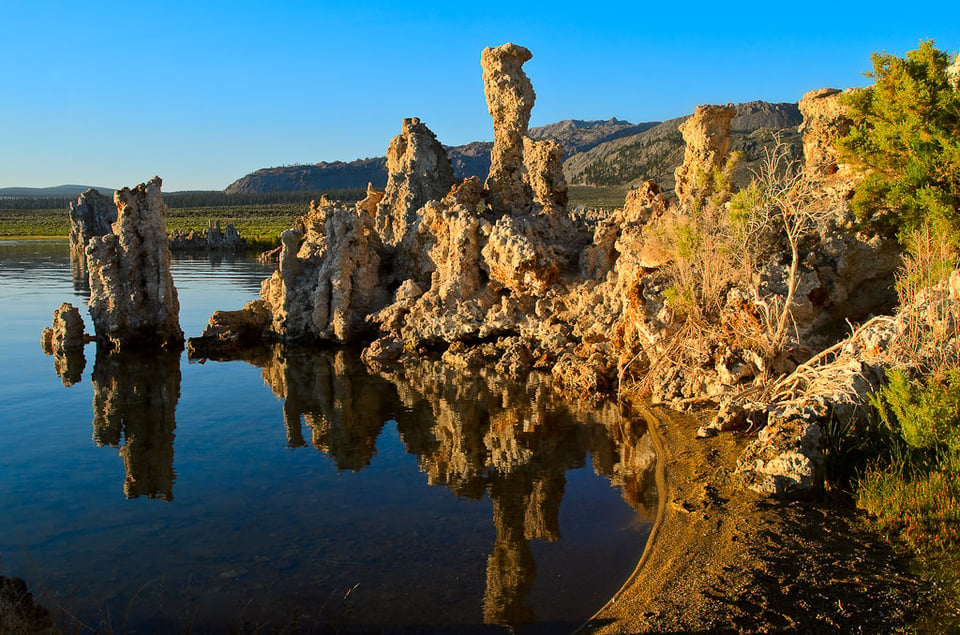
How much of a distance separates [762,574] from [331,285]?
16.1m

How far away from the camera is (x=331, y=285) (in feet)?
70.9

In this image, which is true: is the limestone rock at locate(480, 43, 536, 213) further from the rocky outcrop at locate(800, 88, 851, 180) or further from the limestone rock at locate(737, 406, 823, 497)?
the limestone rock at locate(737, 406, 823, 497)

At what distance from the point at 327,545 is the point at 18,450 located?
269 inches

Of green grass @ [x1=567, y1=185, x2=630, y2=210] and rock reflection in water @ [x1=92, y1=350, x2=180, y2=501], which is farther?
green grass @ [x1=567, y1=185, x2=630, y2=210]

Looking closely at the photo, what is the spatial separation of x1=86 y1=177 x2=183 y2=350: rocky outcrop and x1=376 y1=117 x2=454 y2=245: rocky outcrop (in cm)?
772

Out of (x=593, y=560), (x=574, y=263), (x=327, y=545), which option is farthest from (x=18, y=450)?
(x=574, y=263)

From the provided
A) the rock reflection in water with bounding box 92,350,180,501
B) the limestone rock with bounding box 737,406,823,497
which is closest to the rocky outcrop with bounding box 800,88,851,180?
the limestone rock with bounding box 737,406,823,497

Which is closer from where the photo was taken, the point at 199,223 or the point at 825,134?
the point at 825,134

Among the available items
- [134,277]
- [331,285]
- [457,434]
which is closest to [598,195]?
[331,285]

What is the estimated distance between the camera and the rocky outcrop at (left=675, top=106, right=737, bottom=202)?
1792cm

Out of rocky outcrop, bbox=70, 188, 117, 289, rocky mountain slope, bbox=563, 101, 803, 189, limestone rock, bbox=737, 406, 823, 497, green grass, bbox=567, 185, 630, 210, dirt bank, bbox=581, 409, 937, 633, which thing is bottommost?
dirt bank, bbox=581, 409, 937, 633

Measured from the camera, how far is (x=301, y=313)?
22266mm

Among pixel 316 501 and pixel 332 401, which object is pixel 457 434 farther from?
pixel 332 401

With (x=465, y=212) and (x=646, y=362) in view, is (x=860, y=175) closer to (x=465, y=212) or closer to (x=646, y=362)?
(x=646, y=362)
